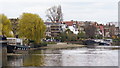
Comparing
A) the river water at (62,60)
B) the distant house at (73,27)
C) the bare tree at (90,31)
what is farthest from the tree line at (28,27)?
the distant house at (73,27)

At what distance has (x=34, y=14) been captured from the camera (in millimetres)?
97812

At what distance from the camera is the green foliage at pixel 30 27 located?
308 ft

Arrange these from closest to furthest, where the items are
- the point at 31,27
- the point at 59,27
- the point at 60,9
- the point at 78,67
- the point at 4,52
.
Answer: the point at 78,67, the point at 4,52, the point at 31,27, the point at 60,9, the point at 59,27

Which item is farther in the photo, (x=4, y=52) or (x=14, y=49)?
(x=14, y=49)

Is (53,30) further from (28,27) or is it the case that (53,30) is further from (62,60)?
(62,60)

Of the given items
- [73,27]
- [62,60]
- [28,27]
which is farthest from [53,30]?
[62,60]

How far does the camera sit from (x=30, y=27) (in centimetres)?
9381

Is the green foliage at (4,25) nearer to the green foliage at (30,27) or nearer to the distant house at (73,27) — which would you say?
the green foliage at (30,27)

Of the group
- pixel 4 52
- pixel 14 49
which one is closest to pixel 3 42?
pixel 4 52

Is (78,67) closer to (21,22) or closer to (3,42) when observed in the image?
(3,42)

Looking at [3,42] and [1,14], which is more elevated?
[1,14]

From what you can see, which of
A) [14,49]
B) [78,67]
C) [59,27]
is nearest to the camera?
[78,67]

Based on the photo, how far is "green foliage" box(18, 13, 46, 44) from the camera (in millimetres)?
94000

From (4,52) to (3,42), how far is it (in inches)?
85.5
